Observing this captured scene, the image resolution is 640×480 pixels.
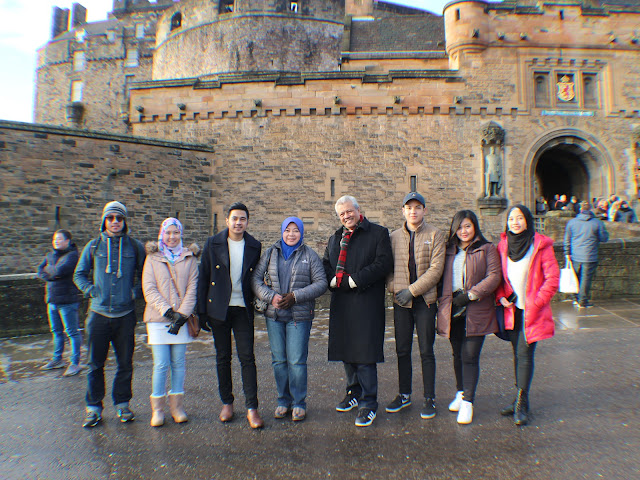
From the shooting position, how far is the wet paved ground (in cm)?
262

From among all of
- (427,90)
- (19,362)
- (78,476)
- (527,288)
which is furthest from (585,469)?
(427,90)

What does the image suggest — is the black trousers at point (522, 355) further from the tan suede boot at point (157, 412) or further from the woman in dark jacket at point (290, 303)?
the tan suede boot at point (157, 412)

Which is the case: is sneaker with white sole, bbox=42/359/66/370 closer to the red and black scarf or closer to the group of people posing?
the group of people posing

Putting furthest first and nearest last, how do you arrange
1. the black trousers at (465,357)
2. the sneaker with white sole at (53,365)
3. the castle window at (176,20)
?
the castle window at (176,20) → the sneaker with white sole at (53,365) → the black trousers at (465,357)

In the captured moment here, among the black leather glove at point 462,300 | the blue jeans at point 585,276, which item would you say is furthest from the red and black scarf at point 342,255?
the blue jeans at point 585,276

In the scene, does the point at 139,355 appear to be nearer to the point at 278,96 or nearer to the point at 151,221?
the point at 151,221

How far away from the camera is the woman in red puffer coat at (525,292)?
327 cm

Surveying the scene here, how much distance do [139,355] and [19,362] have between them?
1.40m

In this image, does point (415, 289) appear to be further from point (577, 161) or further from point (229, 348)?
point (577, 161)

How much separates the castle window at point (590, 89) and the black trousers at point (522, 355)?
49.9 feet

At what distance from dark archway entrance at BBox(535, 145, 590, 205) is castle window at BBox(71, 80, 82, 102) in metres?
32.4

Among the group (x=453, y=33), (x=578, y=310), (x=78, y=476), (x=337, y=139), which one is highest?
(x=453, y=33)

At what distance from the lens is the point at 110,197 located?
12.7 metres

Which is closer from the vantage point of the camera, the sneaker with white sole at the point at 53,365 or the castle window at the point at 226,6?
the sneaker with white sole at the point at 53,365
